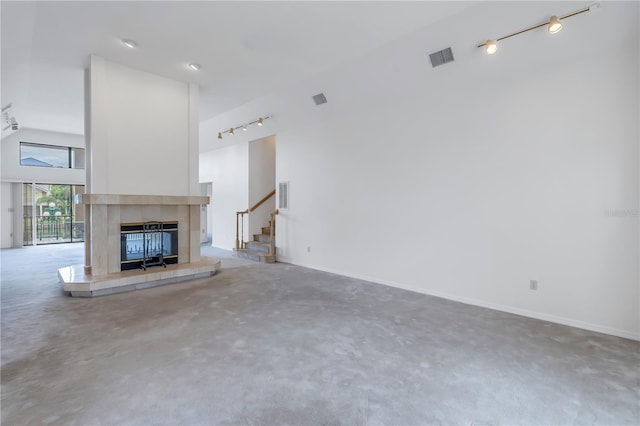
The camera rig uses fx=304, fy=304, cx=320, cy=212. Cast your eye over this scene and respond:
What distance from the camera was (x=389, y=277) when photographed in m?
5.25

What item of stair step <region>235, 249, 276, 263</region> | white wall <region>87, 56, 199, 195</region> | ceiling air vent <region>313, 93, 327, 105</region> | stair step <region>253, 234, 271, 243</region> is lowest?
stair step <region>235, 249, 276, 263</region>

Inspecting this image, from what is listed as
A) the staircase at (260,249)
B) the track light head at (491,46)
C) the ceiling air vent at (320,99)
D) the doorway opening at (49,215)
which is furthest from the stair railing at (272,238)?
the doorway opening at (49,215)

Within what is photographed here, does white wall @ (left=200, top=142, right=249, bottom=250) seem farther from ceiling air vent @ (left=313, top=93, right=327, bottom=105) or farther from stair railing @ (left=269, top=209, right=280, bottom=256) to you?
ceiling air vent @ (left=313, top=93, right=327, bottom=105)

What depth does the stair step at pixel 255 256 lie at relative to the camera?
283 inches

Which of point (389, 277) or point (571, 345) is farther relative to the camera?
point (389, 277)

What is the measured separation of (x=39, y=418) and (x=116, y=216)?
386 cm

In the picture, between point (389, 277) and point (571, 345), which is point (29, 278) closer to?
point (389, 277)

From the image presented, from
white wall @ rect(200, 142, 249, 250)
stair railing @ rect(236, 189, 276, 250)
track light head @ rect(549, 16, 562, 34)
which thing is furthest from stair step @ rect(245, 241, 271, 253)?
track light head @ rect(549, 16, 562, 34)

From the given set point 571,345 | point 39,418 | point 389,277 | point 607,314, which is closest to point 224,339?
point 39,418

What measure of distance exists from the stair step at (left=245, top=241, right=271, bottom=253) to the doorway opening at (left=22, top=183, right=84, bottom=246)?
19.2 ft

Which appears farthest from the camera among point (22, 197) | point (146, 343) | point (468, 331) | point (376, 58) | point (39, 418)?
point (22, 197)

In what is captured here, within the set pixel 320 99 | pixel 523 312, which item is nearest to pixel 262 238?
pixel 320 99

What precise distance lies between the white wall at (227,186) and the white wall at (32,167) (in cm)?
441

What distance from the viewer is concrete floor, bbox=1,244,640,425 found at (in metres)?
2.00
